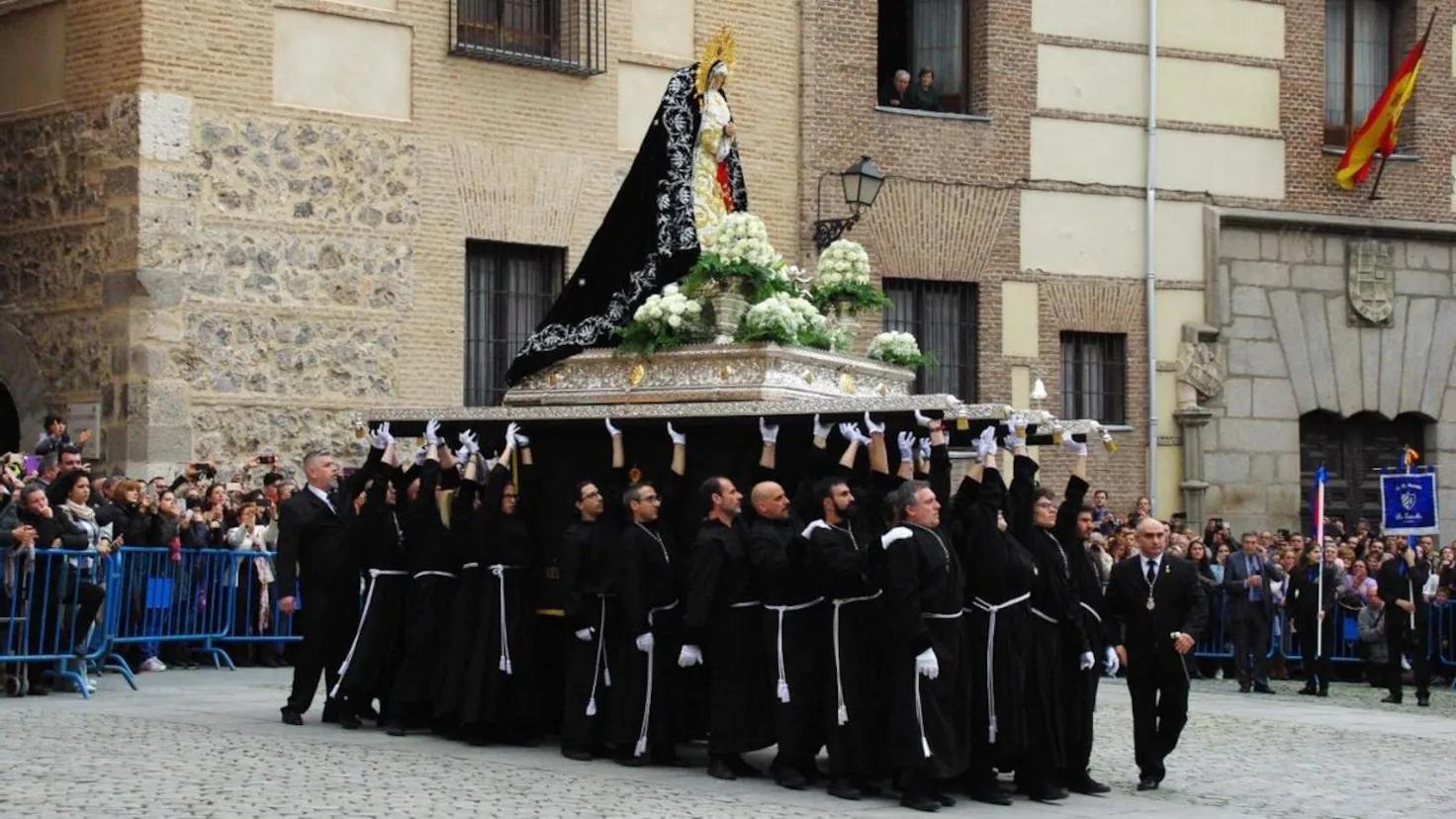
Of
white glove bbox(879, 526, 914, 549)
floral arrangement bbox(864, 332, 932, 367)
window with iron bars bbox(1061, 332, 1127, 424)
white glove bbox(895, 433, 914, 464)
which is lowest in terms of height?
white glove bbox(879, 526, 914, 549)

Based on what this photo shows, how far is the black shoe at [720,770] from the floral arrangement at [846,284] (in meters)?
4.01

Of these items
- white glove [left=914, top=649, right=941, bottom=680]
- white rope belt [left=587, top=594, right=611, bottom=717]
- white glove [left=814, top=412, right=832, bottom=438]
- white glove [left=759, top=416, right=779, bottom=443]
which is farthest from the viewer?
white rope belt [left=587, top=594, right=611, bottom=717]

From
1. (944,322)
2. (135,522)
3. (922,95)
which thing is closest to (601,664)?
(135,522)

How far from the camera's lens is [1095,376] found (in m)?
28.9

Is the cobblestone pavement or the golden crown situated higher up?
the golden crown

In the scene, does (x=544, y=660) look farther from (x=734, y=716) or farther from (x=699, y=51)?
(x=699, y=51)

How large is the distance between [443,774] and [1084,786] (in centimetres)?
370

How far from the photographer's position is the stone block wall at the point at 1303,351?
29.3 meters

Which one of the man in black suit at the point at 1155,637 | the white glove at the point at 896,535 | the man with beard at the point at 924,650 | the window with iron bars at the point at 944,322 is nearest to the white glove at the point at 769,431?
the man with beard at the point at 924,650

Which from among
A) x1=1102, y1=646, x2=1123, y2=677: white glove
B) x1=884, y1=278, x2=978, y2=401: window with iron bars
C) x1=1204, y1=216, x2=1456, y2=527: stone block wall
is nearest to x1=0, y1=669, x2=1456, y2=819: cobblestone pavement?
x1=1102, y1=646, x2=1123, y2=677: white glove

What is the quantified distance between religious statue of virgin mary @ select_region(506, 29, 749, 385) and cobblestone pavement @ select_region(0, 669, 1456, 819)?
2.93m

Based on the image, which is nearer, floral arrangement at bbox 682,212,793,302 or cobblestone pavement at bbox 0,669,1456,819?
cobblestone pavement at bbox 0,669,1456,819

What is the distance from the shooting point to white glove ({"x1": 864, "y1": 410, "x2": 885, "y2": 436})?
1406 centimetres

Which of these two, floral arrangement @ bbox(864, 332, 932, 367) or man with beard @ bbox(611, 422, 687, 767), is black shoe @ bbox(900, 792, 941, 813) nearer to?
man with beard @ bbox(611, 422, 687, 767)
